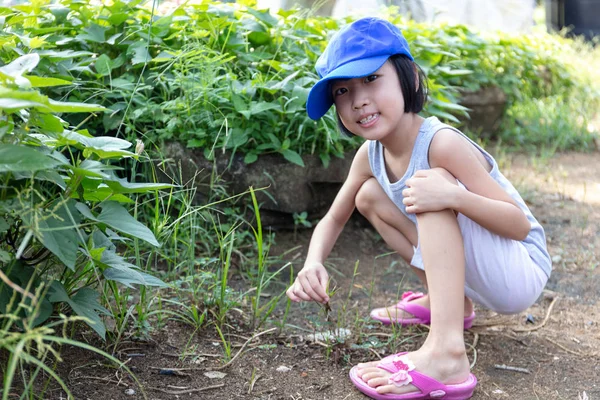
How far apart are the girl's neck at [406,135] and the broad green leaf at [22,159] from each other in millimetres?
1011

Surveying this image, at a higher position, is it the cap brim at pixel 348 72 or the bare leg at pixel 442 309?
the cap brim at pixel 348 72

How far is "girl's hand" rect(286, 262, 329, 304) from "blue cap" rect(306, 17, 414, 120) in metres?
0.47

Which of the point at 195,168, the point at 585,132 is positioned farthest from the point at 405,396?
the point at 585,132

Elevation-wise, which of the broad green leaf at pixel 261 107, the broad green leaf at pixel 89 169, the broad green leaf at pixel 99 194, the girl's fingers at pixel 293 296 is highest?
the broad green leaf at pixel 89 169

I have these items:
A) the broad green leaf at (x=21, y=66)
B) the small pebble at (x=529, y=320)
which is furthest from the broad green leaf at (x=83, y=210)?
the small pebble at (x=529, y=320)

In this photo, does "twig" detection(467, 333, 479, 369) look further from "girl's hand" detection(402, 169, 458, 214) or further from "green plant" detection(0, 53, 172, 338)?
"green plant" detection(0, 53, 172, 338)

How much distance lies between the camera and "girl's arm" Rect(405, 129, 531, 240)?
1804mm

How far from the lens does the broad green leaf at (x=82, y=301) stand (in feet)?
4.89

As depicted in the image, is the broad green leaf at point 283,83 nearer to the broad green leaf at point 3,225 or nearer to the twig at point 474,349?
the twig at point 474,349

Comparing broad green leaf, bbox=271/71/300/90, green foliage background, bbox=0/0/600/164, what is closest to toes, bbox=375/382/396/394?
green foliage background, bbox=0/0/600/164

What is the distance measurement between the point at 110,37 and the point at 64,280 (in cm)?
128

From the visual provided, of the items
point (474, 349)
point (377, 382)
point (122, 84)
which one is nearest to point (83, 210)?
point (377, 382)

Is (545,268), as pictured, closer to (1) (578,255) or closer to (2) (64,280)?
(1) (578,255)

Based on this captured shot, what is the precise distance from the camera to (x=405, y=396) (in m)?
1.77
